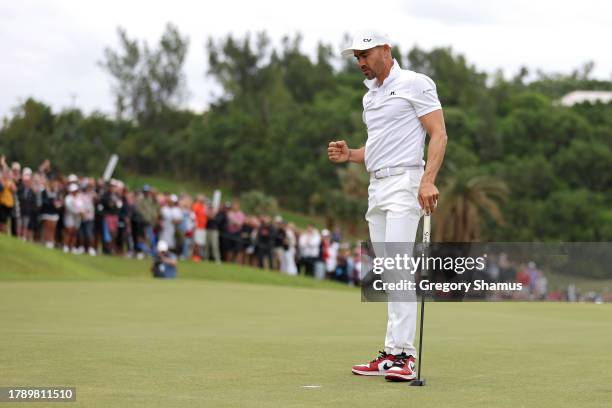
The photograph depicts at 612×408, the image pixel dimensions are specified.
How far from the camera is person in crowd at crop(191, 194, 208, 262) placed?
35.2m

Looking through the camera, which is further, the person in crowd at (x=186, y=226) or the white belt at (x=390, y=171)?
the person in crowd at (x=186, y=226)

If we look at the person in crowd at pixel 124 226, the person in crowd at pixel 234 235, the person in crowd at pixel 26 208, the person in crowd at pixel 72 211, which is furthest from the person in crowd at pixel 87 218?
the person in crowd at pixel 234 235

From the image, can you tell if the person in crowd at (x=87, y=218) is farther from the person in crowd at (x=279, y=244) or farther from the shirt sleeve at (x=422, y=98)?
the shirt sleeve at (x=422, y=98)

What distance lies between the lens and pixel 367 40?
8242 millimetres

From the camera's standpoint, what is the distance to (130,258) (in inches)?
1309

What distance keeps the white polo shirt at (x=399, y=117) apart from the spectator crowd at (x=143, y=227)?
21164mm

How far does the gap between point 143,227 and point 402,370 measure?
25818 millimetres

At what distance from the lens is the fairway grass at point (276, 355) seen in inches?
275

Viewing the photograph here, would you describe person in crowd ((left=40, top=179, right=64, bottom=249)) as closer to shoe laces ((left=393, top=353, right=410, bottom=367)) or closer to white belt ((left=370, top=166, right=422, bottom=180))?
white belt ((left=370, top=166, right=422, bottom=180))

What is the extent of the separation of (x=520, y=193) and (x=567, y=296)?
57300 mm

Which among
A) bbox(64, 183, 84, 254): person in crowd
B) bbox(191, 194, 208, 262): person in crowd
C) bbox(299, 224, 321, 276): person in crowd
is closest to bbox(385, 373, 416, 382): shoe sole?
bbox(64, 183, 84, 254): person in crowd

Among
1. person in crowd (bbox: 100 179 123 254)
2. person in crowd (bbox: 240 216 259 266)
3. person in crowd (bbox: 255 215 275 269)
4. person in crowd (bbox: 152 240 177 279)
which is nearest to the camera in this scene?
person in crowd (bbox: 152 240 177 279)

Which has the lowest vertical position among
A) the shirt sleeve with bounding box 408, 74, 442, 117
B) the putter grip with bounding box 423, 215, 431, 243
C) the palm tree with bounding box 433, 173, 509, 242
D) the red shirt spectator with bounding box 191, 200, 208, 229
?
the putter grip with bounding box 423, 215, 431, 243

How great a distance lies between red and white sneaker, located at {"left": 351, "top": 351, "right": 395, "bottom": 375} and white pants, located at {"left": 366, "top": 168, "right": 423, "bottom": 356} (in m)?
0.06
